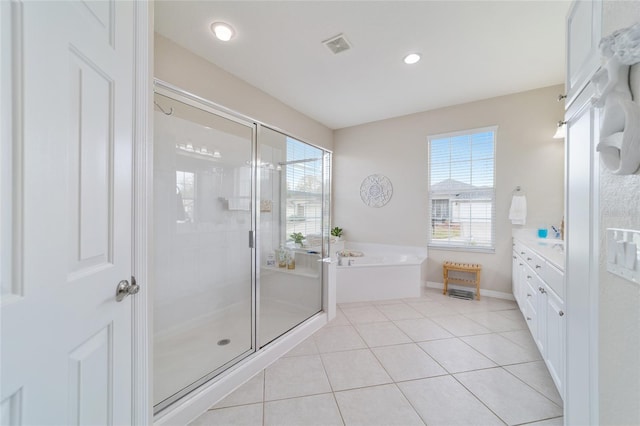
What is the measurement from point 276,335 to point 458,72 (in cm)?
348

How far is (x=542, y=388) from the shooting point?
1.68 m

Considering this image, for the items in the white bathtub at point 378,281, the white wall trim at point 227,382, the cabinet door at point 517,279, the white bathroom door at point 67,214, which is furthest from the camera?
the white bathtub at point 378,281

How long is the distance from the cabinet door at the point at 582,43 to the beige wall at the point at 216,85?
6.53ft

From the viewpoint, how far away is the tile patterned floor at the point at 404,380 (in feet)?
4.80

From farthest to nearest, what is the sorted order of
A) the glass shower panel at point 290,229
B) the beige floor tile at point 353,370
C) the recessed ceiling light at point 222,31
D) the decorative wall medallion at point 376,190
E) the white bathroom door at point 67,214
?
the decorative wall medallion at point 376,190, the glass shower panel at point 290,229, the recessed ceiling light at point 222,31, the beige floor tile at point 353,370, the white bathroom door at point 67,214

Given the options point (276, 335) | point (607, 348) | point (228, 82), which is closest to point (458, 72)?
point (228, 82)

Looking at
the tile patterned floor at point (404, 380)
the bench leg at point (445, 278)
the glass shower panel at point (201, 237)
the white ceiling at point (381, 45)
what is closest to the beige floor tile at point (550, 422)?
the tile patterned floor at point (404, 380)

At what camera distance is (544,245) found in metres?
2.48

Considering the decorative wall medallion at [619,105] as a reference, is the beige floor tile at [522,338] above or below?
below

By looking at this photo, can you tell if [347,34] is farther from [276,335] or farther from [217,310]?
[217,310]

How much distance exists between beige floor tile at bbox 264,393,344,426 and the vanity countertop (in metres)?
1.67

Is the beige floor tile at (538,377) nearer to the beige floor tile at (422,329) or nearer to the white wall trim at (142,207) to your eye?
the beige floor tile at (422,329)

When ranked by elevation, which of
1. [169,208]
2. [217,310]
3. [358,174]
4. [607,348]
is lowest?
[217,310]

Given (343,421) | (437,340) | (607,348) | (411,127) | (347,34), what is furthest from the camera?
(411,127)
